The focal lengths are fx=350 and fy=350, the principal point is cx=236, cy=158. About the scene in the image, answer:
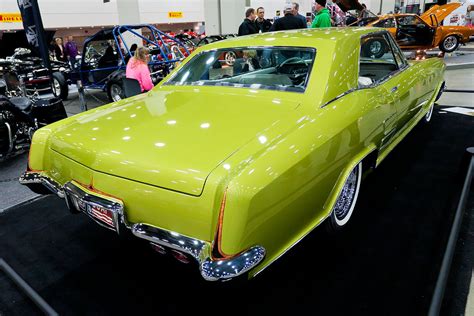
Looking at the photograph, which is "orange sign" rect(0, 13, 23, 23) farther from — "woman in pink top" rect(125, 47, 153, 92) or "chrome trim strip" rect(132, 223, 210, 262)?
"chrome trim strip" rect(132, 223, 210, 262)

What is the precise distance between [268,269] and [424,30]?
10567 millimetres

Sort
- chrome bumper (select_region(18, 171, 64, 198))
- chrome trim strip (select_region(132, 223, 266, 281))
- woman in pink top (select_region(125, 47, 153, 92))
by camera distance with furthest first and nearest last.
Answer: woman in pink top (select_region(125, 47, 153, 92))
chrome bumper (select_region(18, 171, 64, 198))
chrome trim strip (select_region(132, 223, 266, 281))

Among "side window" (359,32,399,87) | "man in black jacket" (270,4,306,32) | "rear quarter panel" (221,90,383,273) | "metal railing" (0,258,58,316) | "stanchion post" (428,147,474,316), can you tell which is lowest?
"metal railing" (0,258,58,316)

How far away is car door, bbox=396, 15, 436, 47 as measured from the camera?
10148 millimetres

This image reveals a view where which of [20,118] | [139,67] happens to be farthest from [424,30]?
[20,118]

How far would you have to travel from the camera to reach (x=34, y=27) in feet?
16.2

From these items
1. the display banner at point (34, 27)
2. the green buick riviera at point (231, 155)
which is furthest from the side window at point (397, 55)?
the display banner at point (34, 27)

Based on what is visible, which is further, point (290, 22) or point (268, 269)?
point (290, 22)

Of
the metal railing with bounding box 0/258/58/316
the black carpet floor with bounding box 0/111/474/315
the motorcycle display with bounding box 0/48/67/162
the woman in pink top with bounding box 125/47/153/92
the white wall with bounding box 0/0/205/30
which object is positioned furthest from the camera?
the white wall with bounding box 0/0/205/30

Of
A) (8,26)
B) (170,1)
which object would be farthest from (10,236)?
(170,1)

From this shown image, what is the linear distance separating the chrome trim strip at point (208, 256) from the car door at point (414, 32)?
10.9m

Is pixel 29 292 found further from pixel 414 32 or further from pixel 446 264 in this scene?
pixel 414 32

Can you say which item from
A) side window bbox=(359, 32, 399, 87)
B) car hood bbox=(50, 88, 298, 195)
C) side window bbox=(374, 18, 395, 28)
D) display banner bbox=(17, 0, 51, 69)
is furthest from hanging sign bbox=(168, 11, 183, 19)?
car hood bbox=(50, 88, 298, 195)

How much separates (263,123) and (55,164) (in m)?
1.25
